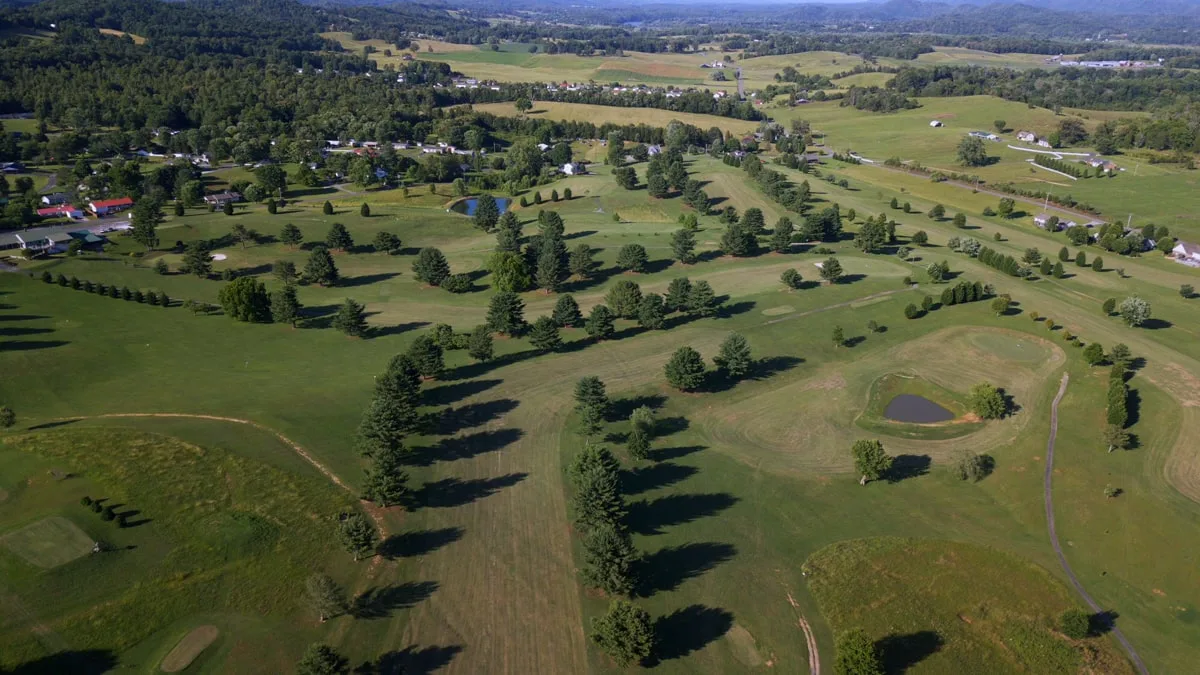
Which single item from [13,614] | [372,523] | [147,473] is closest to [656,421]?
[372,523]

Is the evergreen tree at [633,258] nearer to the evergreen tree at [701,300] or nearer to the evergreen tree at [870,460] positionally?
the evergreen tree at [701,300]

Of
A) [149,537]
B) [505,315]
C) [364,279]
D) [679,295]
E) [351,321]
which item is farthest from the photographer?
[364,279]

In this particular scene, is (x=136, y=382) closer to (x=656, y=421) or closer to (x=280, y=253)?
(x=280, y=253)

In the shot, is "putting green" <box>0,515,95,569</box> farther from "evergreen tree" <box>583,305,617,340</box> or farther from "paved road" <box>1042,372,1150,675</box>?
"paved road" <box>1042,372,1150,675</box>

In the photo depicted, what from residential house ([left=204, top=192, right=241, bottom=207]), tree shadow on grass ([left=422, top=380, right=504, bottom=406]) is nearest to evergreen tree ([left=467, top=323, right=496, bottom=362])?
tree shadow on grass ([left=422, top=380, right=504, bottom=406])

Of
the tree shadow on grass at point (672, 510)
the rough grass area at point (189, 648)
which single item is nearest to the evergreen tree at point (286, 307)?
the rough grass area at point (189, 648)

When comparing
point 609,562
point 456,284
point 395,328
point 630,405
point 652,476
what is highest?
point 456,284

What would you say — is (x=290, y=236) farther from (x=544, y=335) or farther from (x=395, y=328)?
(x=544, y=335)

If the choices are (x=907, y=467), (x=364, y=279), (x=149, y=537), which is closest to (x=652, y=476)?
(x=907, y=467)
